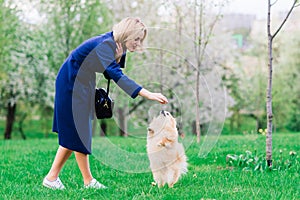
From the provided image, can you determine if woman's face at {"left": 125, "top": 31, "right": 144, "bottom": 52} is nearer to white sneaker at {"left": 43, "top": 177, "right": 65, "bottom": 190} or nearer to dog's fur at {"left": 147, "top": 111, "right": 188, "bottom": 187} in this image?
dog's fur at {"left": 147, "top": 111, "right": 188, "bottom": 187}

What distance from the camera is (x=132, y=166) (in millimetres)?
4926

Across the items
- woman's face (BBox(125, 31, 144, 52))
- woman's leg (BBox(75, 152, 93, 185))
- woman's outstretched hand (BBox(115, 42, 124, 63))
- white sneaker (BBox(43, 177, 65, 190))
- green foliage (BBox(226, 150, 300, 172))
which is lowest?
green foliage (BBox(226, 150, 300, 172))

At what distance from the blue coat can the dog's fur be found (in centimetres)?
64

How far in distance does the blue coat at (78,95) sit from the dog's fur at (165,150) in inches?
25.1

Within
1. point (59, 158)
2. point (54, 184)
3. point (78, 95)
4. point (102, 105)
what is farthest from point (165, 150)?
point (54, 184)

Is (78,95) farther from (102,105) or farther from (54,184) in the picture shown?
(54,184)

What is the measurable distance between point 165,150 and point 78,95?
979 millimetres

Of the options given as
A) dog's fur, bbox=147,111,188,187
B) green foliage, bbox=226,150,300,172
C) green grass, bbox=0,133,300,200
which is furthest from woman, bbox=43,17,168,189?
green foliage, bbox=226,150,300,172

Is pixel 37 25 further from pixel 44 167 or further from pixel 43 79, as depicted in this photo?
pixel 44 167

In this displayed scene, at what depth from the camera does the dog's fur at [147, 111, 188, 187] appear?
4.23 meters

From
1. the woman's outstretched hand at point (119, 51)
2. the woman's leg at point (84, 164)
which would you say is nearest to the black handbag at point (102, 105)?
the woman's outstretched hand at point (119, 51)

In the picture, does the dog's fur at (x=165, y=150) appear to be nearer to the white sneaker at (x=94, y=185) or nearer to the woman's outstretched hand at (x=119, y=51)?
the white sneaker at (x=94, y=185)

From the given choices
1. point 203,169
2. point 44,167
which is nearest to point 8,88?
point 44,167

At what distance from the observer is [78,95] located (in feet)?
14.3
